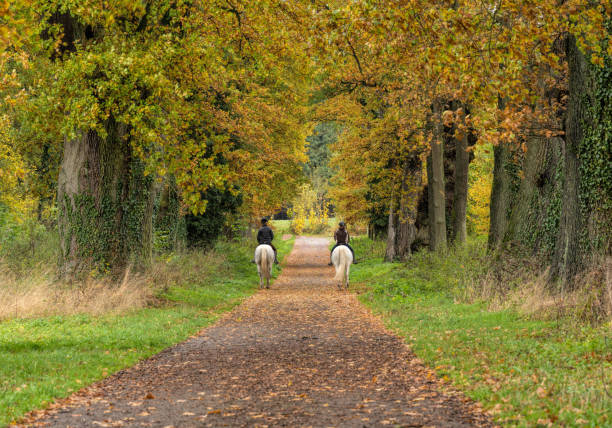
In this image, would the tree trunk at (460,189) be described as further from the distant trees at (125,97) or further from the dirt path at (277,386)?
the dirt path at (277,386)

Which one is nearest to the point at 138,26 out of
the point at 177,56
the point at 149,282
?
the point at 177,56

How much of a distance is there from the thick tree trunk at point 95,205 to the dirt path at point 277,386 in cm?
436

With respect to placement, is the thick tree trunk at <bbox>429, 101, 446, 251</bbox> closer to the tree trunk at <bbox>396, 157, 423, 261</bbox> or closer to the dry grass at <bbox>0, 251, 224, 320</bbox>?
the tree trunk at <bbox>396, 157, 423, 261</bbox>

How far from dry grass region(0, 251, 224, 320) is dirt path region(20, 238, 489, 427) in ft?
9.03

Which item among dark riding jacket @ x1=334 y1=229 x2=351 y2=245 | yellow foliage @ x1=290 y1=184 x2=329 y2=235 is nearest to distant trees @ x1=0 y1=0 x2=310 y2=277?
dark riding jacket @ x1=334 y1=229 x2=351 y2=245

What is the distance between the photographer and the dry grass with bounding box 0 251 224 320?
43.2ft

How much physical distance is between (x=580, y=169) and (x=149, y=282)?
10.8m

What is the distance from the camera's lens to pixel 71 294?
1423cm

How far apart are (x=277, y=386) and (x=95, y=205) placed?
977 centimetres

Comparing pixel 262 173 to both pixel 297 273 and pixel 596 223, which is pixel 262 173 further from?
pixel 596 223

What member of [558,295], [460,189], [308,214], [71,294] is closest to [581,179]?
[558,295]

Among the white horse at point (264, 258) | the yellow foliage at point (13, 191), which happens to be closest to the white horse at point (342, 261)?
the white horse at point (264, 258)

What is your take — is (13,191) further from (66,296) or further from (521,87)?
(521,87)

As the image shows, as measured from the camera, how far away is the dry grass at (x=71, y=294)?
13.2 metres
